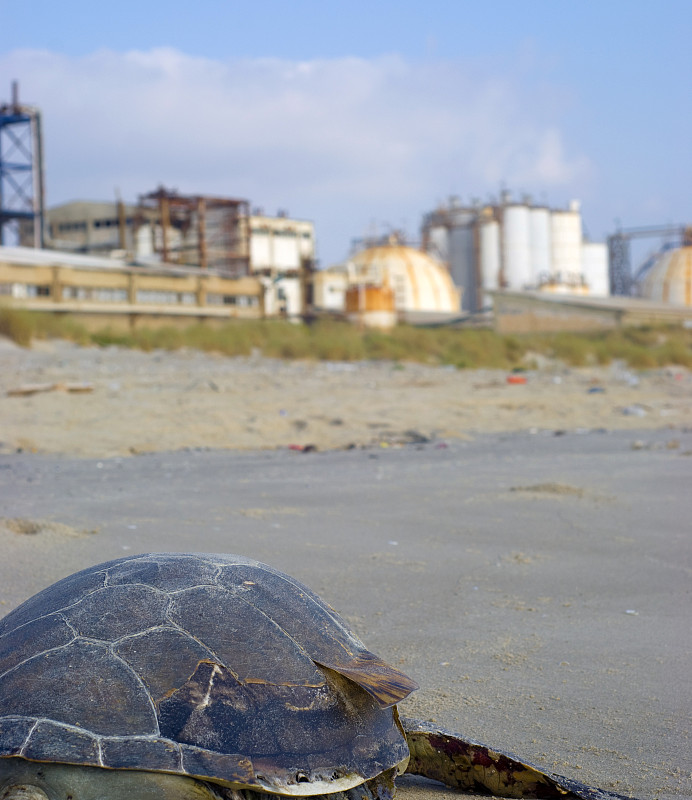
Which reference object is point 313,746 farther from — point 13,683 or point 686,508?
point 686,508

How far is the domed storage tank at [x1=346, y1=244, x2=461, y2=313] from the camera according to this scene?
50.3m

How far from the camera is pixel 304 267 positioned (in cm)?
4722

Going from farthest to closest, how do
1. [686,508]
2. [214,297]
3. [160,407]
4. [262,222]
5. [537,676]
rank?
[262,222]
[214,297]
[160,407]
[686,508]
[537,676]

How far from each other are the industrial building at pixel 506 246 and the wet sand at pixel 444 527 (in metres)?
44.7

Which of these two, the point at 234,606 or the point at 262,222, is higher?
the point at 262,222

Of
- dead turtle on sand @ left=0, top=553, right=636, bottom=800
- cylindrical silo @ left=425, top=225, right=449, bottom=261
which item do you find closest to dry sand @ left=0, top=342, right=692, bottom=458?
dead turtle on sand @ left=0, top=553, right=636, bottom=800

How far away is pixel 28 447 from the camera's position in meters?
8.99

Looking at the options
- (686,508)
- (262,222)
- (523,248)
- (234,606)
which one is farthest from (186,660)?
(523,248)

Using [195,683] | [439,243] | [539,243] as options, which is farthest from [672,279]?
[195,683]

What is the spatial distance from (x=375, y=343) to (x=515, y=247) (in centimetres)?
3240

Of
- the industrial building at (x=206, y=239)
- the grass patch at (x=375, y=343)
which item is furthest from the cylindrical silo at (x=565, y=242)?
the grass patch at (x=375, y=343)

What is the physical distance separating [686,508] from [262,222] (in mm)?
45971

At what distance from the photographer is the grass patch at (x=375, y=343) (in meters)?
22.0

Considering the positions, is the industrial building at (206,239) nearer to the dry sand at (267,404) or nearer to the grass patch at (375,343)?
the grass patch at (375,343)
